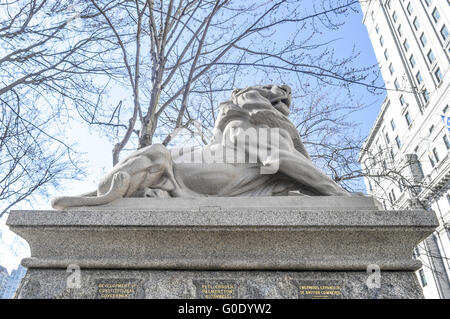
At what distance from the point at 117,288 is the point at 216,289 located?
30.1 inches

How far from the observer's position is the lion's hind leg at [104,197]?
303cm

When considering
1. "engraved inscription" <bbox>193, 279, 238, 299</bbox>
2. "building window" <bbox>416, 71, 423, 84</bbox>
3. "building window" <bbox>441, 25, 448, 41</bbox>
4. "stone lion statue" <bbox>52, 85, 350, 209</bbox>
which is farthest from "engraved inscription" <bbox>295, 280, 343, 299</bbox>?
"building window" <bbox>416, 71, 423, 84</bbox>

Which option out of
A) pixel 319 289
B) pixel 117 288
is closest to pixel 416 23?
pixel 319 289

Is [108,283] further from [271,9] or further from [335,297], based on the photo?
[271,9]

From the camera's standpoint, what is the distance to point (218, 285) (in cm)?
247

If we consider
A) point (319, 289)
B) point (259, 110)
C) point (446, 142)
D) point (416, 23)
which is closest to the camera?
point (319, 289)

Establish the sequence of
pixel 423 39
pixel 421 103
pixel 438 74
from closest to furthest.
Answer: pixel 438 74 → pixel 421 103 → pixel 423 39

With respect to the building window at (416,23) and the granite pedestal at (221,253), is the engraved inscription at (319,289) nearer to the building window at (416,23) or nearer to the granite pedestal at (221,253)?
the granite pedestal at (221,253)

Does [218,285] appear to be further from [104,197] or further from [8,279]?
[8,279]

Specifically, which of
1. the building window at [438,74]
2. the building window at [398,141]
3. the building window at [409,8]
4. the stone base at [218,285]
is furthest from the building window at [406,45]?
the stone base at [218,285]

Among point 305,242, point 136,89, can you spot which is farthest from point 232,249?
point 136,89

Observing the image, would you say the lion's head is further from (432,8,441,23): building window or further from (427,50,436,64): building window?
(432,8,441,23): building window

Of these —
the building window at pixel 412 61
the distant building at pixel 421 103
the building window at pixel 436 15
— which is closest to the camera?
the distant building at pixel 421 103

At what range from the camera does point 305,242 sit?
262 cm
